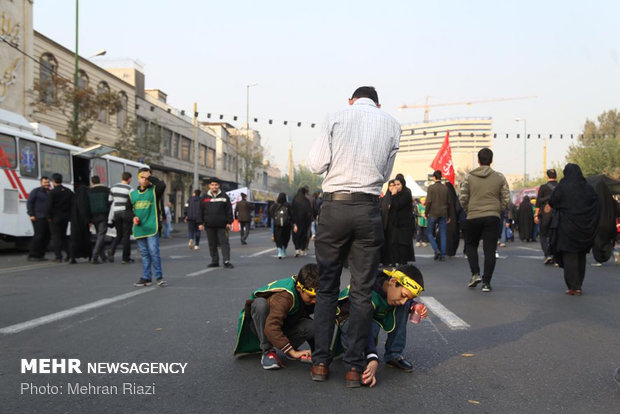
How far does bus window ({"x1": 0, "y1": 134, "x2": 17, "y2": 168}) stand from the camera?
1480cm

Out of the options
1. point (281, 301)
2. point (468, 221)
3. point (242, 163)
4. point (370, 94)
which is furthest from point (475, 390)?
point (242, 163)

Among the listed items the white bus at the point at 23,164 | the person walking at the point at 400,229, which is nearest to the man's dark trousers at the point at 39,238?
the white bus at the point at 23,164

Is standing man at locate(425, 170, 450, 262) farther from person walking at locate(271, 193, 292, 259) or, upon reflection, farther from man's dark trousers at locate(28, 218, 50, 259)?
man's dark trousers at locate(28, 218, 50, 259)

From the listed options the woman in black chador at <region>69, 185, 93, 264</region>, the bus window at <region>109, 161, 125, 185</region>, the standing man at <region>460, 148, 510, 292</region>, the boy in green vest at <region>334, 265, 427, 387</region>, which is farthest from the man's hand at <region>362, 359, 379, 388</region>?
the bus window at <region>109, 161, 125, 185</region>

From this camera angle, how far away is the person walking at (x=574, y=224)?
7.37m

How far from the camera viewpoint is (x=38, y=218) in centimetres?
1295

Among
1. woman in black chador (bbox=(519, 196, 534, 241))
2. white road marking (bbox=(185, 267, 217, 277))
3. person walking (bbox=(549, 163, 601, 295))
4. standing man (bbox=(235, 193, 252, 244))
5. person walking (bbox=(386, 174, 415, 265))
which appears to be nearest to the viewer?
person walking (bbox=(549, 163, 601, 295))

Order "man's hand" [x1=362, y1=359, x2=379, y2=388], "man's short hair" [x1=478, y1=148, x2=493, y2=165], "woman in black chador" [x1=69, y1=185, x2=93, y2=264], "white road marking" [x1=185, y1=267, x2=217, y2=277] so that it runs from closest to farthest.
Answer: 1. "man's hand" [x1=362, y1=359, x2=379, y2=388]
2. "man's short hair" [x1=478, y1=148, x2=493, y2=165]
3. "white road marking" [x1=185, y1=267, x2=217, y2=277]
4. "woman in black chador" [x1=69, y1=185, x2=93, y2=264]

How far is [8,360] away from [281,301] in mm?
1939

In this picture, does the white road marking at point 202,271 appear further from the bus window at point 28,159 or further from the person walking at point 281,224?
the bus window at point 28,159

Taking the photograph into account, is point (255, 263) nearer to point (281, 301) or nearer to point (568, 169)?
point (568, 169)

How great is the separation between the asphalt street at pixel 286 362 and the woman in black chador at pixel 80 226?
4.16m

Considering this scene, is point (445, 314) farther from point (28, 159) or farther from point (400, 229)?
point (28, 159)

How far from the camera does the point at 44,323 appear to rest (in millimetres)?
5215
